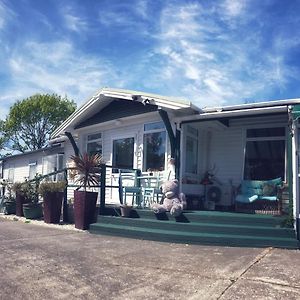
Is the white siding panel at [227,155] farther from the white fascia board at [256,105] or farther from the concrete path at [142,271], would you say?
the concrete path at [142,271]

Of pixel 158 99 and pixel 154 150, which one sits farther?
pixel 154 150

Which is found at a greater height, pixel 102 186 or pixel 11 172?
pixel 11 172

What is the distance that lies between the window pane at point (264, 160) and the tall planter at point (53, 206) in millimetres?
5597

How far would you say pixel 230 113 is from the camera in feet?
31.4

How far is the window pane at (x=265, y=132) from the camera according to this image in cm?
1079

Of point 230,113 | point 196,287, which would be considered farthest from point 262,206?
point 196,287

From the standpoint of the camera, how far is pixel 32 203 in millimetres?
13391

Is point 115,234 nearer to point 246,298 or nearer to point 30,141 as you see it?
point 246,298

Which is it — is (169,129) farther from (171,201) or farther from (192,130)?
(171,201)

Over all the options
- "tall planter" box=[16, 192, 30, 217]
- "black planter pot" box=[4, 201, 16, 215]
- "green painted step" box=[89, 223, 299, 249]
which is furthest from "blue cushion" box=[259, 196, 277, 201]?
"black planter pot" box=[4, 201, 16, 215]

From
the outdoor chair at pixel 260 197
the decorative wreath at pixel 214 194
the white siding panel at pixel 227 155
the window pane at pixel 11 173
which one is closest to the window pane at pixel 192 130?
the white siding panel at pixel 227 155

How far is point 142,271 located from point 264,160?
6.39 metres

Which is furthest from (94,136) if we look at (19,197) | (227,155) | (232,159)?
(232,159)

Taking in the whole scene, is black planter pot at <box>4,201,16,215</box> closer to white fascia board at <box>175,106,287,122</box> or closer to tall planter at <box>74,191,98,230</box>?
tall planter at <box>74,191,98,230</box>
